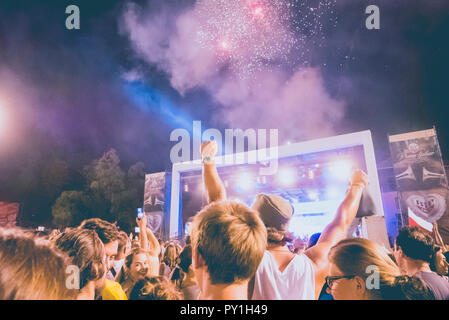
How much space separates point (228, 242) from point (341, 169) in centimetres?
924

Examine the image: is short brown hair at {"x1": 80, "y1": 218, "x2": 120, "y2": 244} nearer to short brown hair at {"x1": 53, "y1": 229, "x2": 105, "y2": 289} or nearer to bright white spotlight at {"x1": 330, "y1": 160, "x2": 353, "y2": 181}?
short brown hair at {"x1": 53, "y1": 229, "x2": 105, "y2": 289}

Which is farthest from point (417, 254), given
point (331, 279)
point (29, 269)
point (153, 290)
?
point (29, 269)

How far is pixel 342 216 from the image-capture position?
2.23 metres

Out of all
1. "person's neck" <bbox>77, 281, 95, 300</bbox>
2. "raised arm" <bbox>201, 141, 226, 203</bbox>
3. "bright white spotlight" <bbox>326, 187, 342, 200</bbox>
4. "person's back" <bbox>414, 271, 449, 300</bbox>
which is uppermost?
"bright white spotlight" <bbox>326, 187, 342, 200</bbox>

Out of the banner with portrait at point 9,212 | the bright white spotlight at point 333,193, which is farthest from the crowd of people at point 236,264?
the banner with portrait at point 9,212

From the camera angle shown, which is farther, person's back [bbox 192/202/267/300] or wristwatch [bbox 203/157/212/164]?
wristwatch [bbox 203/157/212/164]

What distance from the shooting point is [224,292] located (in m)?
1.62

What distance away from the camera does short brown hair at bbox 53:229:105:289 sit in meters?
1.85

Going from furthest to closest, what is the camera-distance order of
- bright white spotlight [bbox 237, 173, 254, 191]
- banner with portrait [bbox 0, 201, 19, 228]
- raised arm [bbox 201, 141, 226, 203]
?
banner with portrait [bbox 0, 201, 19, 228] < bright white spotlight [bbox 237, 173, 254, 191] < raised arm [bbox 201, 141, 226, 203]

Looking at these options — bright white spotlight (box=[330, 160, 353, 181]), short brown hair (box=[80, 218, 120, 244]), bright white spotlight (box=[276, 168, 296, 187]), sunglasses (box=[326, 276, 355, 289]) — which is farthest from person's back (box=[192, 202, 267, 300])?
bright white spotlight (box=[276, 168, 296, 187])

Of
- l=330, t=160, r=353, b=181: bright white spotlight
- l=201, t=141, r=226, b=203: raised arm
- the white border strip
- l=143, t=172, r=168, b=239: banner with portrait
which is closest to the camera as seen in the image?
l=201, t=141, r=226, b=203: raised arm

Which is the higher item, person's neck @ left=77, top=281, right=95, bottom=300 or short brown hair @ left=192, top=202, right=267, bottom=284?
short brown hair @ left=192, top=202, right=267, bottom=284
